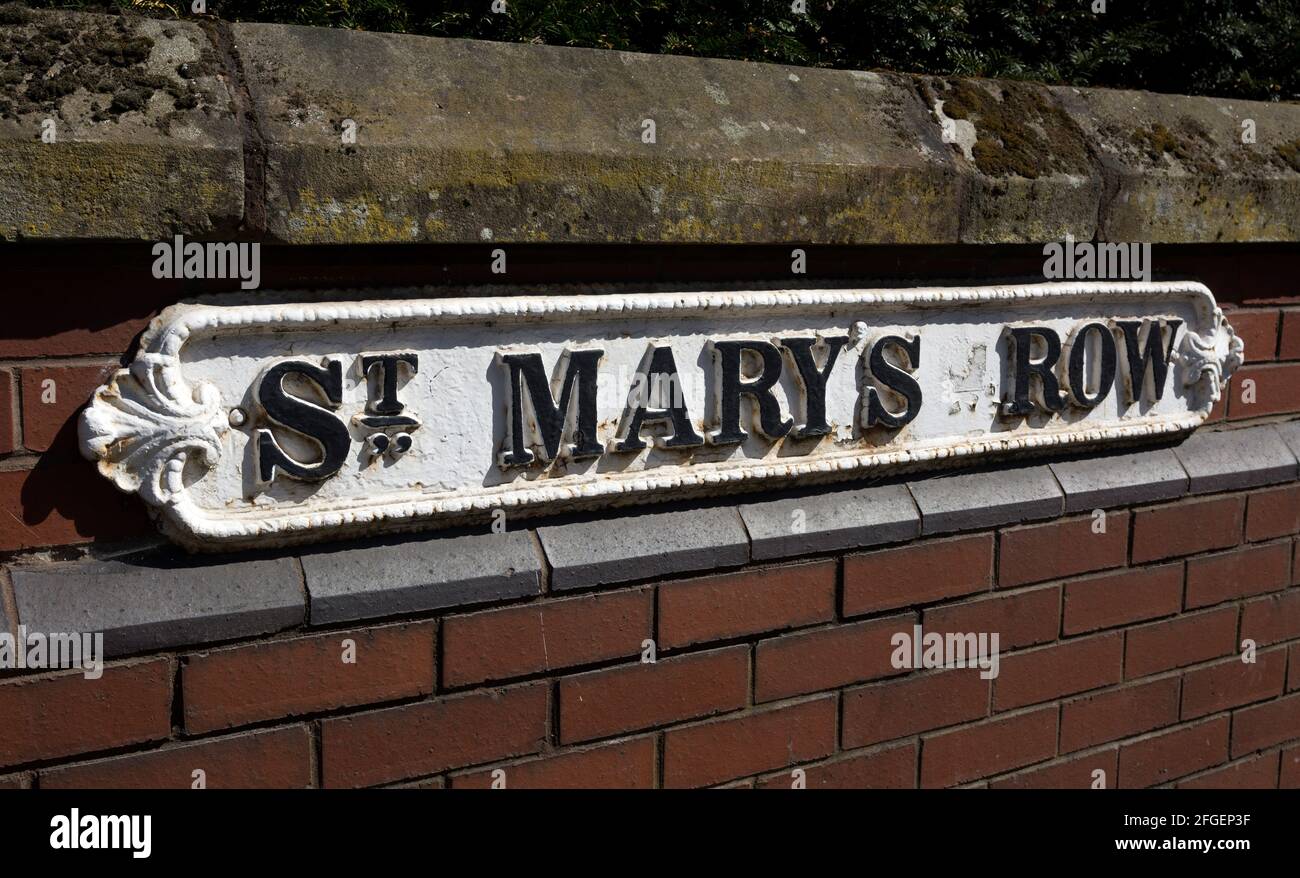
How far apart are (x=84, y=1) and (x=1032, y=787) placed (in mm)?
2363

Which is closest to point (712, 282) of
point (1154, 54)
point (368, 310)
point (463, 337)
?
point (463, 337)

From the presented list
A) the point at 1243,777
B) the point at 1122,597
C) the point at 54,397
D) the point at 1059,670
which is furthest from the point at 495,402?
the point at 1243,777

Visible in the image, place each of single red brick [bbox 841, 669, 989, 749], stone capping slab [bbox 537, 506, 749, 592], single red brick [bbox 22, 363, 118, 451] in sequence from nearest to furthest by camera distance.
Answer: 1. single red brick [bbox 22, 363, 118, 451]
2. stone capping slab [bbox 537, 506, 749, 592]
3. single red brick [bbox 841, 669, 989, 749]

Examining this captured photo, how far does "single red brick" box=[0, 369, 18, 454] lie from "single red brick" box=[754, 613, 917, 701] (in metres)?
1.24

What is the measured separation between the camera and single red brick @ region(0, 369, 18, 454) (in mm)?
1569

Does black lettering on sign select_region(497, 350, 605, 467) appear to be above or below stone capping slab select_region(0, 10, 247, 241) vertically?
below

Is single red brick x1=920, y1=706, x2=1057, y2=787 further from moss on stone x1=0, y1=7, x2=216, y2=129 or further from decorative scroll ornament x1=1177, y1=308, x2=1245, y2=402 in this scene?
moss on stone x1=0, y1=7, x2=216, y2=129

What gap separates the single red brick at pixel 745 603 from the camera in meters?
2.06

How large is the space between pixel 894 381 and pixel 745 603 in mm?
495

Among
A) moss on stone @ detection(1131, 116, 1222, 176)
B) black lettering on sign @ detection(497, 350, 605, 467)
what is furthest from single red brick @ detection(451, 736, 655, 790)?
moss on stone @ detection(1131, 116, 1222, 176)

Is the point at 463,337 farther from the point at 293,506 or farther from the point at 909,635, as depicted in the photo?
the point at 909,635

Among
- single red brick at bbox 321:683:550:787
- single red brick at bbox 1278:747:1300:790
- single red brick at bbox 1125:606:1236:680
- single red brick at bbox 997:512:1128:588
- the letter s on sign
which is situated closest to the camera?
the letter s on sign

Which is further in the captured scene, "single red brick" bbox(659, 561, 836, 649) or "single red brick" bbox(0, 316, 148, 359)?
"single red brick" bbox(659, 561, 836, 649)

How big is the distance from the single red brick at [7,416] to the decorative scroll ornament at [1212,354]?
221 cm
